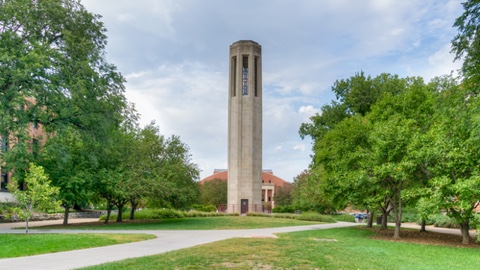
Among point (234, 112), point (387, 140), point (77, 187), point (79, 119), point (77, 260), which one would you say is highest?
point (234, 112)

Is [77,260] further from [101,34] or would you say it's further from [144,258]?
[101,34]

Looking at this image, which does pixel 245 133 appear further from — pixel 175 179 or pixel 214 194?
pixel 214 194

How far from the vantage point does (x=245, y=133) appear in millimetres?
45281

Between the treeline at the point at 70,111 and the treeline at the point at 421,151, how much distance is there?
41.1 ft

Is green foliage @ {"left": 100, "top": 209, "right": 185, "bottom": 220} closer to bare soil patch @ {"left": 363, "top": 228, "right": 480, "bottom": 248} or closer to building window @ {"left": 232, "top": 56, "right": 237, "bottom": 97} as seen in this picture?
building window @ {"left": 232, "top": 56, "right": 237, "bottom": 97}

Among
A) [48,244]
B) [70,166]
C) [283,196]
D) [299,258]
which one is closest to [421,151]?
[299,258]

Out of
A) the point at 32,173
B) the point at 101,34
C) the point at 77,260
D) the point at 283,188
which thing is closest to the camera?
the point at 77,260

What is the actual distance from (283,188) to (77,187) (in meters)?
50.4

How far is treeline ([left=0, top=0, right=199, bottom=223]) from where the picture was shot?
20609 millimetres

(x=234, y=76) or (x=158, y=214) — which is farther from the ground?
(x=234, y=76)

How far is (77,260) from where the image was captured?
34.8ft

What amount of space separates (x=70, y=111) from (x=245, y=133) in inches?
993

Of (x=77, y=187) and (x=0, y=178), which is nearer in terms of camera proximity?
(x=77, y=187)

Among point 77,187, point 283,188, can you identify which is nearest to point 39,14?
point 77,187
